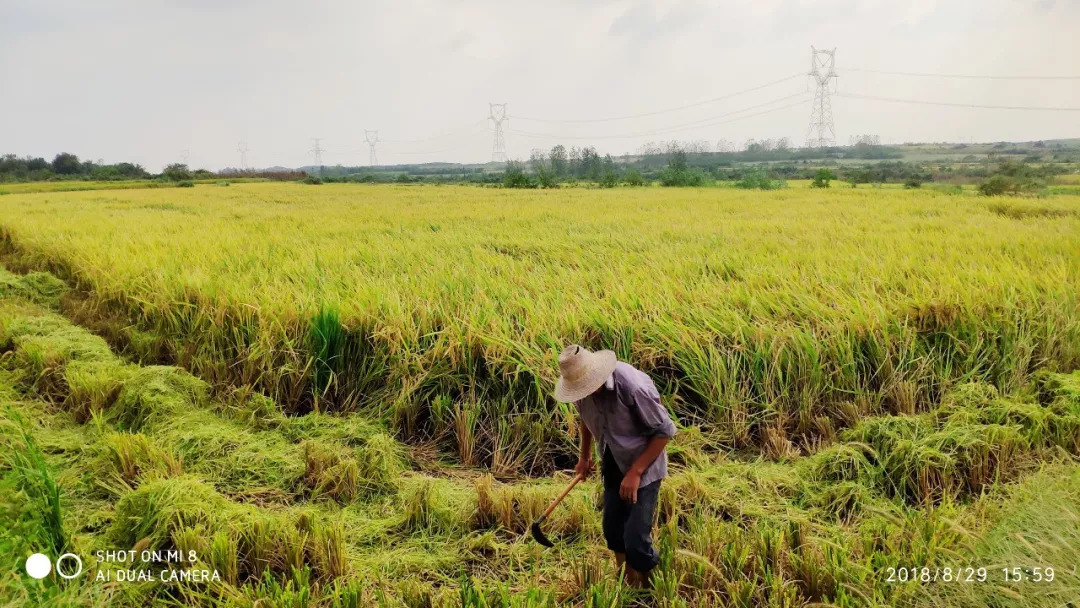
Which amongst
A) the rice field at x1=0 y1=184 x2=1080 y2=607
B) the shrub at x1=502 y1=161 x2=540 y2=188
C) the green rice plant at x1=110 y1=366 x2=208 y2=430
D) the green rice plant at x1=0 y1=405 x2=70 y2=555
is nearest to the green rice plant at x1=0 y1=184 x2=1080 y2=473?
the rice field at x1=0 y1=184 x2=1080 y2=607

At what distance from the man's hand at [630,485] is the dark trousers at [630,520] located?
0.06 meters

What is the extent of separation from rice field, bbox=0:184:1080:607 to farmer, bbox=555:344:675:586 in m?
0.15

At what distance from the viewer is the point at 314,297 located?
13.0ft

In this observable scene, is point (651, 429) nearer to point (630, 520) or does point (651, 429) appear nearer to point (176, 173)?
point (630, 520)

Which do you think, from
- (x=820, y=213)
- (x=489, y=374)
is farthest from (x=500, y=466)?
(x=820, y=213)

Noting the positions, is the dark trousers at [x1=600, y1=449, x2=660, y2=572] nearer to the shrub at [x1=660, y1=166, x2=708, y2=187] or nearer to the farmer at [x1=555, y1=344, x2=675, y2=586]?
the farmer at [x1=555, y1=344, x2=675, y2=586]

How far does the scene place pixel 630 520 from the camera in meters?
1.80

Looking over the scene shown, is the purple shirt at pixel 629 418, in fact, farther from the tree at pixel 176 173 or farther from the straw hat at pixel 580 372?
the tree at pixel 176 173

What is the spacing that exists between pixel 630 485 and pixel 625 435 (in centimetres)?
14

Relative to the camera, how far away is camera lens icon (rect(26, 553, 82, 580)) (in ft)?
5.97

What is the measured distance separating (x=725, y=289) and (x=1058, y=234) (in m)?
4.86

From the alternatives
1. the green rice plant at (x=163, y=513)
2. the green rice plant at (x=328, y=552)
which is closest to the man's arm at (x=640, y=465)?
the green rice plant at (x=328, y=552)

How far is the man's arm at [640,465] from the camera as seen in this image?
1713 millimetres

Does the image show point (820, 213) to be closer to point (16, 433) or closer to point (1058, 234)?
point (1058, 234)
